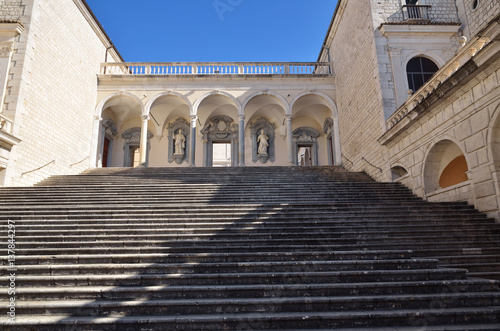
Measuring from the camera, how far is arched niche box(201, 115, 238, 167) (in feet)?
58.0

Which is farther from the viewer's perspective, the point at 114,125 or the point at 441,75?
the point at 114,125

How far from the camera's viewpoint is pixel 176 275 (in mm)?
4133

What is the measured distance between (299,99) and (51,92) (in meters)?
11.1

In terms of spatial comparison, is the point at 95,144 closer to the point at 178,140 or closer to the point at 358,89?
the point at 178,140

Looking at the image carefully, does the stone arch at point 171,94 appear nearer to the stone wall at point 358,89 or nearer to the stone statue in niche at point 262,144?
the stone statue in niche at point 262,144

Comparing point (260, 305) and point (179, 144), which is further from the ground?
point (179, 144)

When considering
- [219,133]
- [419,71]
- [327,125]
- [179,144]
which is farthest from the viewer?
[219,133]

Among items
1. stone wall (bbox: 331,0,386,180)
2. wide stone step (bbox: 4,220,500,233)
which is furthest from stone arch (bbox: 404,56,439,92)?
wide stone step (bbox: 4,220,500,233)

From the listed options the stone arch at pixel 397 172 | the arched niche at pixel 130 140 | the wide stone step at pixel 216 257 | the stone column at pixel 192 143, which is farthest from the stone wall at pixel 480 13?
the arched niche at pixel 130 140

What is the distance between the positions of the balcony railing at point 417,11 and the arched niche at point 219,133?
10.0 metres

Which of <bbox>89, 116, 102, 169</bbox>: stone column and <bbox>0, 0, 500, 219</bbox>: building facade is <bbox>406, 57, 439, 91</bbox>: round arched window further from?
<bbox>89, 116, 102, 169</bbox>: stone column

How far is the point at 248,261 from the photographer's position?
4684 millimetres

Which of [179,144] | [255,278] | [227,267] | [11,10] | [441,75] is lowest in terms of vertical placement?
[255,278]

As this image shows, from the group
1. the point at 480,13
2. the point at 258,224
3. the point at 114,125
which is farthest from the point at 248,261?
the point at 114,125
